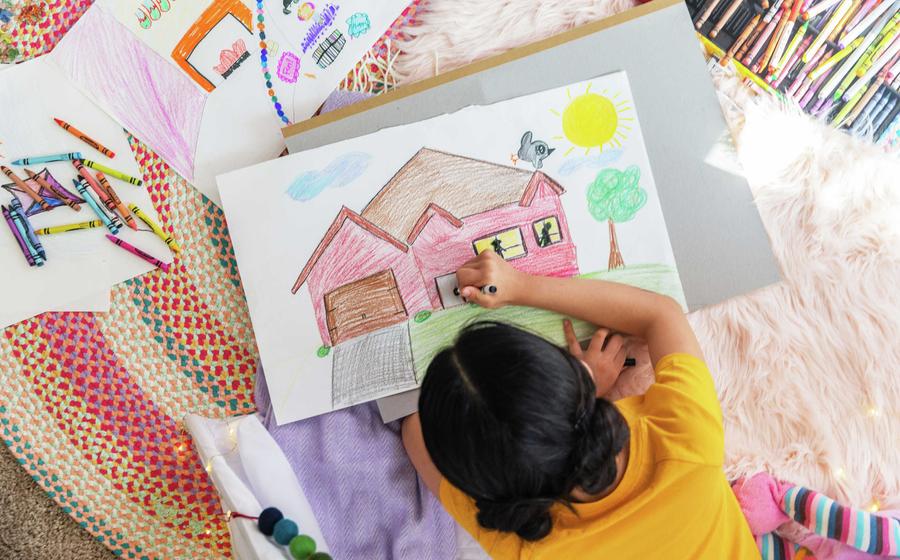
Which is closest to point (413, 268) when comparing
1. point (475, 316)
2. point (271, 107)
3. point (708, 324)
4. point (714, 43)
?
point (475, 316)

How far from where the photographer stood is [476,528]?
2.34 ft

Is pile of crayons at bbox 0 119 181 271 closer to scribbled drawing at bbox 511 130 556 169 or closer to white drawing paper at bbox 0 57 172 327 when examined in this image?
white drawing paper at bbox 0 57 172 327

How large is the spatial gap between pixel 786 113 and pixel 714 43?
5.2 inches

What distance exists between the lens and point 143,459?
872mm

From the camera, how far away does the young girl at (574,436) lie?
54 centimetres

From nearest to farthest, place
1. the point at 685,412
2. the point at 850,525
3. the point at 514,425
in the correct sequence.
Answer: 1. the point at 514,425
2. the point at 685,412
3. the point at 850,525

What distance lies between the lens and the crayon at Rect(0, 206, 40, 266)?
834mm

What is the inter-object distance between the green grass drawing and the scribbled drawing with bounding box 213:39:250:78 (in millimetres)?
397

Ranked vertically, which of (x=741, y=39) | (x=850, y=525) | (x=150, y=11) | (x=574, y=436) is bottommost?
(x=850, y=525)

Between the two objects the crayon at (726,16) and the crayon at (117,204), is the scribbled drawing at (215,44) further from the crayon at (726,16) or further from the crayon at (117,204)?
the crayon at (726,16)

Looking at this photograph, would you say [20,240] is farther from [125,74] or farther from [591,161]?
[591,161]

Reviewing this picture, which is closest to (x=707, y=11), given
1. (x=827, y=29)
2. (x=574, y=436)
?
(x=827, y=29)

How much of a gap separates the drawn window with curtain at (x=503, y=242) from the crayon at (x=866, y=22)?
1.66 ft

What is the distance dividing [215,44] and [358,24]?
18cm
